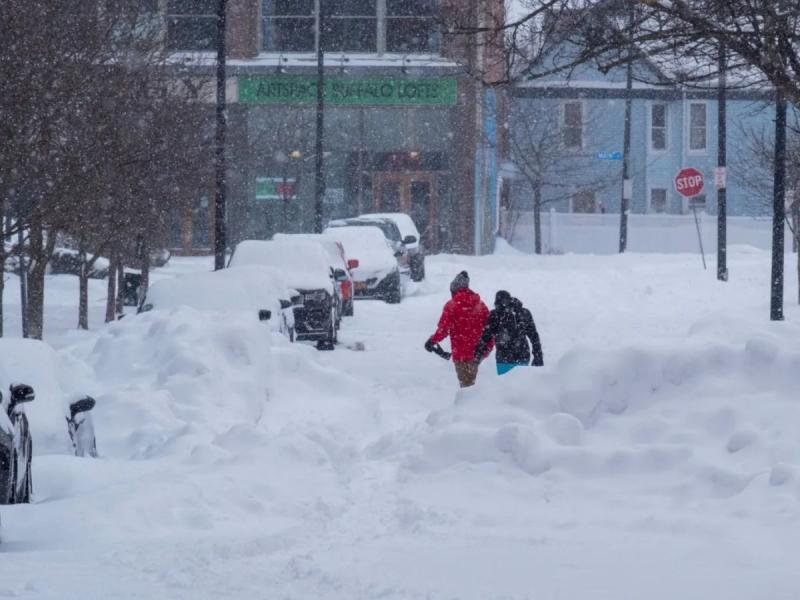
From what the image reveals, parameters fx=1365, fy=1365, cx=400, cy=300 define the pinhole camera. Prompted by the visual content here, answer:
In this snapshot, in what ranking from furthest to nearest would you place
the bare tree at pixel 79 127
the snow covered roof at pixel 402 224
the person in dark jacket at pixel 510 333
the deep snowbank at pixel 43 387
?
the snow covered roof at pixel 402 224 < the bare tree at pixel 79 127 < the person in dark jacket at pixel 510 333 < the deep snowbank at pixel 43 387

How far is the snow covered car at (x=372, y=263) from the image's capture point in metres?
28.3

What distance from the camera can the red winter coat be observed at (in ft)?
45.8

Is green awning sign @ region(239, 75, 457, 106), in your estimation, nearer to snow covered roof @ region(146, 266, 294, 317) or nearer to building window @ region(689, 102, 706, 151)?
building window @ region(689, 102, 706, 151)

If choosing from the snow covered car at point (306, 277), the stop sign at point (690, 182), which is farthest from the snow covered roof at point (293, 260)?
the stop sign at point (690, 182)

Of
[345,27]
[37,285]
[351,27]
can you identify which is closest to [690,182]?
[351,27]

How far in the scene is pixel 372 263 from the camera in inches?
1119

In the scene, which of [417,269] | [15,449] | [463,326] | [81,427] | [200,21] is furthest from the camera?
[200,21]

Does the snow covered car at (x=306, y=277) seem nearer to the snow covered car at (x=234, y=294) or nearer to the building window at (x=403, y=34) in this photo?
the snow covered car at (x=234, y=294)

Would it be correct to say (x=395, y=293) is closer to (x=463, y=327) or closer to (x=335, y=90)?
A: (x=463, y=327)

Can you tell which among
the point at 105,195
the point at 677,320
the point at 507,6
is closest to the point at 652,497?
the point at 105,195

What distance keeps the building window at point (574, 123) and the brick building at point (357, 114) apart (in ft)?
32.8

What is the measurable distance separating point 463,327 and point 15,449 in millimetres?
6976

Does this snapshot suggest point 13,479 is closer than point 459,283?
Yes

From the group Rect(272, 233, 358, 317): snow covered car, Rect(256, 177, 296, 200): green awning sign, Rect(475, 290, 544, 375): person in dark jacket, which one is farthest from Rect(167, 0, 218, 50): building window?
Rect(475, 290, 544, 375): person in dark jacket
